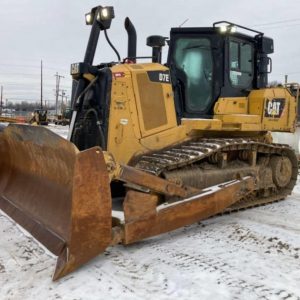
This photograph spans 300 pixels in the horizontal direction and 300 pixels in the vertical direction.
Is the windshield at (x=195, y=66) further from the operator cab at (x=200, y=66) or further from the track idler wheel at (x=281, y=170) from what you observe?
the track idler wheel at (x=281, y=170)

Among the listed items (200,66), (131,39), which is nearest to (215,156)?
(200,66)

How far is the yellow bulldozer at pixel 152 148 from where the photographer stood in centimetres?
387

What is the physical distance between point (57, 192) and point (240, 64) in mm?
3405

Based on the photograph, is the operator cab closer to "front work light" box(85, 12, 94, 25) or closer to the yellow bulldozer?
the yellow bulldozer

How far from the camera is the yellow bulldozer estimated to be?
3.87 meters

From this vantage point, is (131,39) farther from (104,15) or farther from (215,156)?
(215,156)

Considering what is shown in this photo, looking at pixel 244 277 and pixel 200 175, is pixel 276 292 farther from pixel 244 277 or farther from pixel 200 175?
pixel 200 175

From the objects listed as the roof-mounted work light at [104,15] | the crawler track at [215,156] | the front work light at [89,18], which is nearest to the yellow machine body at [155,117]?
the crawler track at [215,156]

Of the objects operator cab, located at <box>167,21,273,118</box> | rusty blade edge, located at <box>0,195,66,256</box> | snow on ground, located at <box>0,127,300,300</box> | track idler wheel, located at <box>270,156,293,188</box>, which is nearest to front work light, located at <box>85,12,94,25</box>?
operator cab, located at <box>167,21,273,118</box>

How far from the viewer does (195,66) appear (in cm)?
587

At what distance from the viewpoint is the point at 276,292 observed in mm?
3389

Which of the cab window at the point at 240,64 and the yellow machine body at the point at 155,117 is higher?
the cab window at the point at 240,64

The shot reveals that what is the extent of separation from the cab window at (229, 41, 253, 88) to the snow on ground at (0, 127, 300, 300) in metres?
2.22

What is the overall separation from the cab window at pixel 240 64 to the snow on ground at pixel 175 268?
87.4 inches
